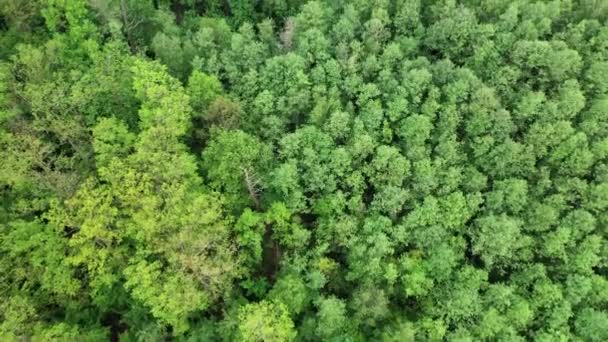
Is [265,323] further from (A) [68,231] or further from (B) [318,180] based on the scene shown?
(A) [68,231]

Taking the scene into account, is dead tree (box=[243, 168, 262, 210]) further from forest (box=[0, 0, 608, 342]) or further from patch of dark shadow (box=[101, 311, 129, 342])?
patch of dark shadow (box=[101, 311, 129, 342])

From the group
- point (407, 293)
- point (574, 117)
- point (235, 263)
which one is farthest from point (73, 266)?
point (574, 117)

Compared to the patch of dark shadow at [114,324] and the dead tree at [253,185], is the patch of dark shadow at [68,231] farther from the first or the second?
the dead tree at [253,185]

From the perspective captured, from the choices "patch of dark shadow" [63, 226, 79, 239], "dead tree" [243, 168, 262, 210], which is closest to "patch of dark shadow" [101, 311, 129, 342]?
"patch of dark shadow" [63, 226, 79, 239]

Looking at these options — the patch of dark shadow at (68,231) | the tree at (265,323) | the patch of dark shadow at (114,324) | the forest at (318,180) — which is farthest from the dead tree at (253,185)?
the patch of dark shadow at (114,324)

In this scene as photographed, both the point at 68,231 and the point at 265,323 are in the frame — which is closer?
the point at 265,323

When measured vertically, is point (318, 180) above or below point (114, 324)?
above

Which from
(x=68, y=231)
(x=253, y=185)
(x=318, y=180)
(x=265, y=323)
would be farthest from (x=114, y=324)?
(x=318, y=180)

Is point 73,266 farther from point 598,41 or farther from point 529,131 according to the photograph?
point 598,41
